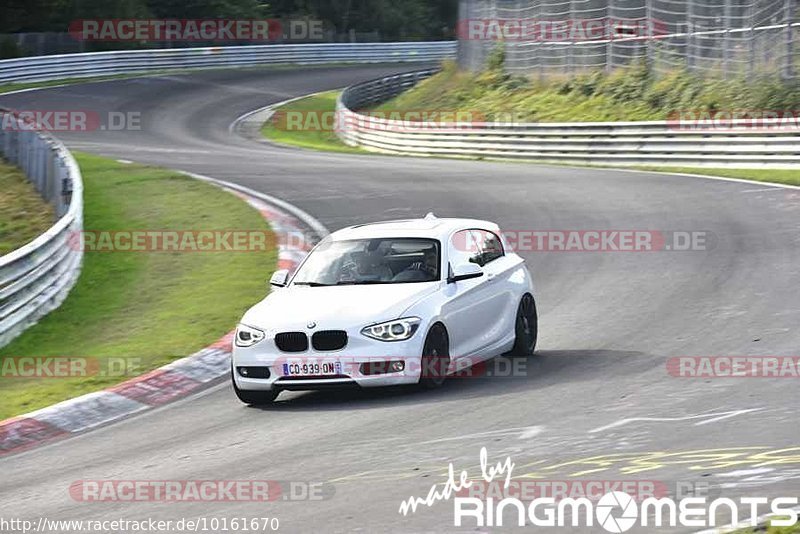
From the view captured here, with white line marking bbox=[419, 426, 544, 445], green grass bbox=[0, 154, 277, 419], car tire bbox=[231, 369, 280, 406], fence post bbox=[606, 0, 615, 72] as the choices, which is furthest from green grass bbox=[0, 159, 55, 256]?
fence post bbox=[606, 0, 615, 72]

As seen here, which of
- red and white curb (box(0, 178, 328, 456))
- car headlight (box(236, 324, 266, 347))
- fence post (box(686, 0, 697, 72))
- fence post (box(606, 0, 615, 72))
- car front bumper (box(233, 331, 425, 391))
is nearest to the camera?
car front bumper (box(233, 331, 425, 391))

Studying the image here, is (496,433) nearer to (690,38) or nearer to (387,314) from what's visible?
(387,314)

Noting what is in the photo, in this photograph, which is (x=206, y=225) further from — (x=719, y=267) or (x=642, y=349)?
(x=642, y=349)

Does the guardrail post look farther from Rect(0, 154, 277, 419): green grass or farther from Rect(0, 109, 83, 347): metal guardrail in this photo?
Rect(0, 109, 83, 347): metal guardrail

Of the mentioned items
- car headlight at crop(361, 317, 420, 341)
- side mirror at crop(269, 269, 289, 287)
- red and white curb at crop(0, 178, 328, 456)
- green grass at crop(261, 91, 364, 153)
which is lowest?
green grass at crop(261, 91, 364, 153)

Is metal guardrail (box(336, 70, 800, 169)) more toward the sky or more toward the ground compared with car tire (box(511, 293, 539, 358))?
more toward the ground

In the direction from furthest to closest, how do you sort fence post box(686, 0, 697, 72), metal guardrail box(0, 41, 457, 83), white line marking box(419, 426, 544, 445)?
1. metal guardrail box(0, 41, 457, 83)
2. fence post box(686, 0, 697, 72)
3. white line marking box(419, 426, 544, 445)

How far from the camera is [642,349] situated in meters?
12.4

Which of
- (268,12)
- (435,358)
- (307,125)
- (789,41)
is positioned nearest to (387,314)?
(435,358)

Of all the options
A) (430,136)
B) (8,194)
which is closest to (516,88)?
(430,136)

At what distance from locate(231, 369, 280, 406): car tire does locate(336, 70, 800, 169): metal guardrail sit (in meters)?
16.9

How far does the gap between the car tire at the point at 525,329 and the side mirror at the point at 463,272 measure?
83cm

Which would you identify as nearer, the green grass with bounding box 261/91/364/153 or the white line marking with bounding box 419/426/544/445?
the white line marking with bounding box 419/426/544/445

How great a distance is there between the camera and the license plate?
432 inches
